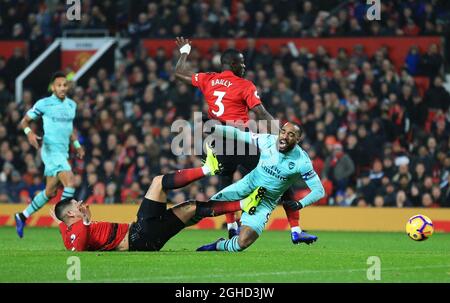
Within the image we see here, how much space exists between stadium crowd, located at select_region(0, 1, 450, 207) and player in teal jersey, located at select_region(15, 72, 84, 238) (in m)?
4.22

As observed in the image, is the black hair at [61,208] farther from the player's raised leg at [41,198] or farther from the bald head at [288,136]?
the player's raised leg at [41,198]

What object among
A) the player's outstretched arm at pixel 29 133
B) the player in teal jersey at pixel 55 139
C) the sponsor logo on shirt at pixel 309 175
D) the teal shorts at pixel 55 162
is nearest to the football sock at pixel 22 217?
the player in teal jersey at pixel 55 139

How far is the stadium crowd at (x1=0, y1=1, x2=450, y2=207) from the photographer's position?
67.2 ft

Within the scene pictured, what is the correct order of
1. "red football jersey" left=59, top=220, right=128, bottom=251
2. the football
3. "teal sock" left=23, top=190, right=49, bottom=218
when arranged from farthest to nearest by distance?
"teal sock" left=23, top=190, right=49, bottom=218 → the football → "red football jersey" left=59, top=220, right=128, bottom=251

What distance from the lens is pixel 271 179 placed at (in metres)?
12.4

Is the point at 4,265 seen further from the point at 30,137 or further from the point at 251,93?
the point at 30,137

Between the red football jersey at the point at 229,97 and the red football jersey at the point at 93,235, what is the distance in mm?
2299
